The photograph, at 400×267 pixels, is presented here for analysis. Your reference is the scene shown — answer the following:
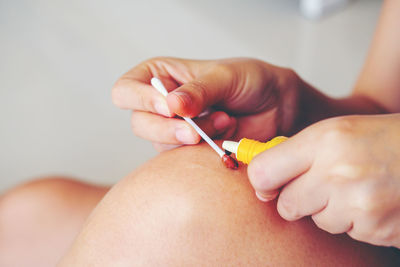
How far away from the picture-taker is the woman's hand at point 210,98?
2.17 ft

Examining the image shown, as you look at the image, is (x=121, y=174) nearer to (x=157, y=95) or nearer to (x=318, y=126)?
(x=157, y=95)

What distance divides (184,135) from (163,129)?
0.06 metres

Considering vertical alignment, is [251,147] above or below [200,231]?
above

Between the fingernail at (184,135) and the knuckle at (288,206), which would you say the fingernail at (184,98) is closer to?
the fingernail at (184,135)

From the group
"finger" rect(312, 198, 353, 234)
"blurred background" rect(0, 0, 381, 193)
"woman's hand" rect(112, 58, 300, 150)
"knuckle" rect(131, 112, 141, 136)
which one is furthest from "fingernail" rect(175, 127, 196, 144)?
"blurred background" rect(0, 0, 381, 193)

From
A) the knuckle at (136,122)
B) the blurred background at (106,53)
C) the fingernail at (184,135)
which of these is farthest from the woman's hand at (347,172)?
the blurred background at (106,53)

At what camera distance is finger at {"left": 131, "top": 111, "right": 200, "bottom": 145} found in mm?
659

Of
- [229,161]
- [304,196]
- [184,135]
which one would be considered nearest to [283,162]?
[304,196]

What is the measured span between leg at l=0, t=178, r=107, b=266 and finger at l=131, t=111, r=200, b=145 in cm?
25

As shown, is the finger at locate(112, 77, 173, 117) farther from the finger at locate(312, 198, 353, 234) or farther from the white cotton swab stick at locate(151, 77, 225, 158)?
the finger at locate(312, 198, 353, 234)

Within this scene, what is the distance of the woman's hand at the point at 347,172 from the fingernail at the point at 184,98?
19 cm

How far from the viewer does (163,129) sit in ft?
→ 2.32

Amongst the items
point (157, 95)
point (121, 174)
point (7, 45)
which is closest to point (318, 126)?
point (157, 95)

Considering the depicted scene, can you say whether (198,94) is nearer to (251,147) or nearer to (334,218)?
(251,147)
